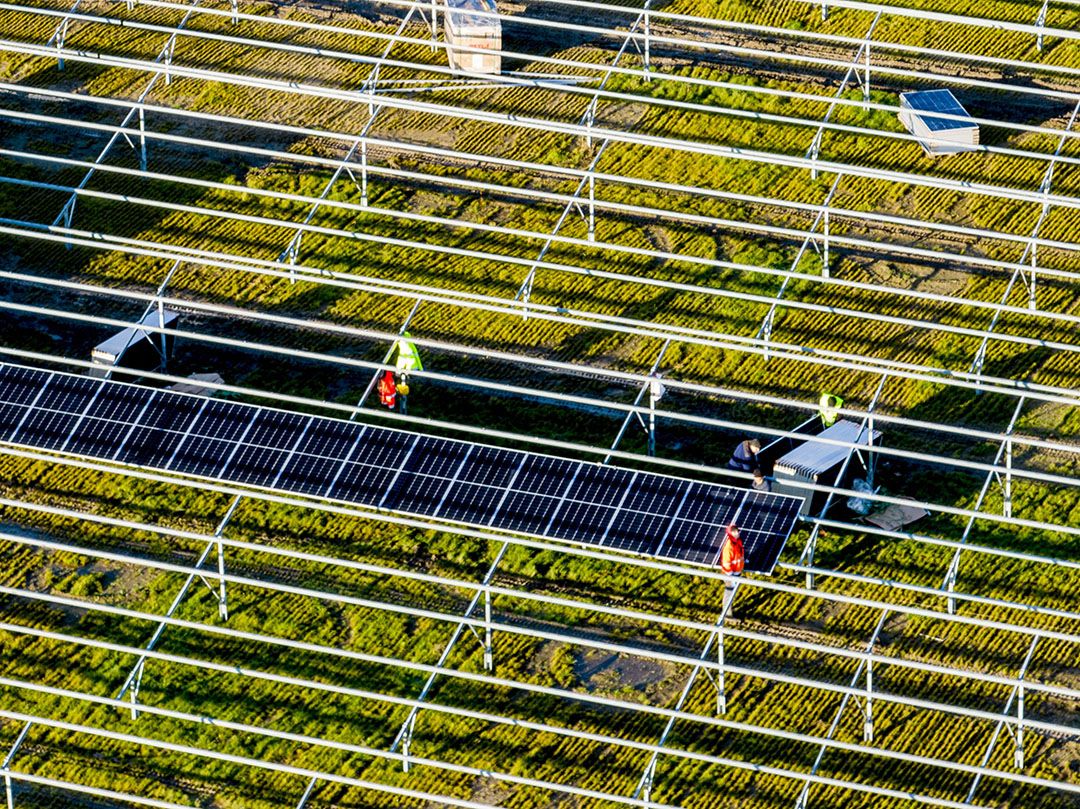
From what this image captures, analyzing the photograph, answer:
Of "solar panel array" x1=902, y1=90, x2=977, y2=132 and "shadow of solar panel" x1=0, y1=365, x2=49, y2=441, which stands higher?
"solar panel array" x1=902, y1=90, x2=977, y2=132

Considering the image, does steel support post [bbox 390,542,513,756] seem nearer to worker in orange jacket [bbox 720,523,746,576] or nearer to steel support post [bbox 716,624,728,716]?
worker in orange jacket [bbox 720,523,746,576]

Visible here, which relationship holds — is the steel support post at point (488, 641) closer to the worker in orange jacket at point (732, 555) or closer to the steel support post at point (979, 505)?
the worker in orange jacket at point (732, 555)

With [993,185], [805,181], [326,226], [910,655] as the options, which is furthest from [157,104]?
[910,655]

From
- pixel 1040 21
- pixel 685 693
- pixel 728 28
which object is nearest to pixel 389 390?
pixel 685 693

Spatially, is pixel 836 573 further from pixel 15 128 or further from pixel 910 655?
pixel 15 128

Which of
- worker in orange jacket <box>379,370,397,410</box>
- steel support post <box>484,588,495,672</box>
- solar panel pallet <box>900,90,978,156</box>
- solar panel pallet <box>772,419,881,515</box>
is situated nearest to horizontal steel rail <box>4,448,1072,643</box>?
steel support post <box>484,588,495,672</box>

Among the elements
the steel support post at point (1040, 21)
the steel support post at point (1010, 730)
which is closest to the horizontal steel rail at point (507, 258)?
the steel support post at point (1040, 21)

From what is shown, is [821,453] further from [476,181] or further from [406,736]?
[476,181]
